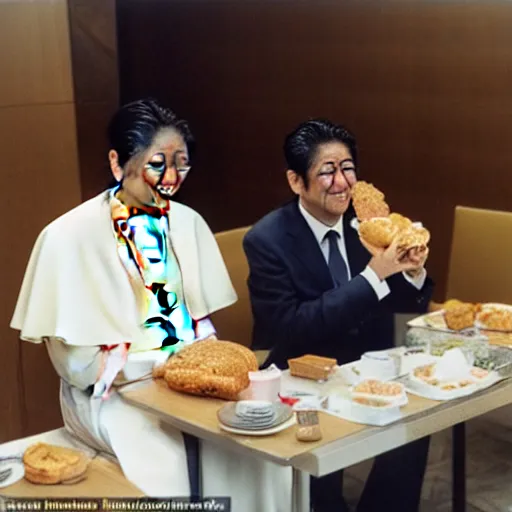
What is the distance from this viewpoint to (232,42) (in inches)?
81.4

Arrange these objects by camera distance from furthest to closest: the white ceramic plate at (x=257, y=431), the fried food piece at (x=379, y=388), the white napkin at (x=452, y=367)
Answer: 1. the white napkin at (x=452, y=367)
2. the fried food piece at (x=379, y=388)
3. the white ceramic plate at (x=257, y=431)

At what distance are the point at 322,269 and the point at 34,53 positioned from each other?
71 cm

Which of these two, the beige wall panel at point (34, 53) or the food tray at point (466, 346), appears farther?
the food tray at point (466, 346)

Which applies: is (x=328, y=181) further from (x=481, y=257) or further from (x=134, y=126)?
(x=481, y=257)

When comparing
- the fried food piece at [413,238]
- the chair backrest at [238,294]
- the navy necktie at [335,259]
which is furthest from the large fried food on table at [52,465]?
the fried food piece at [413,238]

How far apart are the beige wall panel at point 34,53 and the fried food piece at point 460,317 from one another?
2.92 feet

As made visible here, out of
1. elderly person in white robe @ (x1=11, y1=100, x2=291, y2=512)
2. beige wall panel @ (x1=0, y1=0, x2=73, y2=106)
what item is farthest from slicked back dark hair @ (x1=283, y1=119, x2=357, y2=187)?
beige wall panel @ (x1=0, y1=0, x2=73, y2=106)

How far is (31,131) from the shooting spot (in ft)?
5.90

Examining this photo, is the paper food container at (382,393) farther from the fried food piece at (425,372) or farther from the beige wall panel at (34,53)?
the beige wall panel at (34,53)

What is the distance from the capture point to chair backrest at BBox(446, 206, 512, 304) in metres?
2.37

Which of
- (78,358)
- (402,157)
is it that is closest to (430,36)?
(402,157)

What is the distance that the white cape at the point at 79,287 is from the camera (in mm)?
1802

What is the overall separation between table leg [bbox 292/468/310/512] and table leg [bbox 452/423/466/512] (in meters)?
0.68

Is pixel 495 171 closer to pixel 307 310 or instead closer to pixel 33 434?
pixel 307 310
